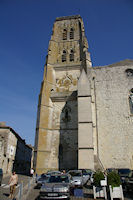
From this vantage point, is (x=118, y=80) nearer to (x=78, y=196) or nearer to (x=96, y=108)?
(x=96, y=108)

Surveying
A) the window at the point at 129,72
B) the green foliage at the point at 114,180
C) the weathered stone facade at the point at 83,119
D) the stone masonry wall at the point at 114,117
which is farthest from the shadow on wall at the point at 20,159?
the green foliage at the point at 114,180

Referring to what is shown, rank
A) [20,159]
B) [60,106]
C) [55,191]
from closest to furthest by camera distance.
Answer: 1. [55,191]
2. [60,106]
3. [20,159]

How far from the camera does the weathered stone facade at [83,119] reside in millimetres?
15930

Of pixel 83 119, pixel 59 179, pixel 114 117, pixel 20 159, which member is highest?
pixel 114 117

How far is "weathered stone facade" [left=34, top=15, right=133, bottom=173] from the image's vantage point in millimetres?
15930

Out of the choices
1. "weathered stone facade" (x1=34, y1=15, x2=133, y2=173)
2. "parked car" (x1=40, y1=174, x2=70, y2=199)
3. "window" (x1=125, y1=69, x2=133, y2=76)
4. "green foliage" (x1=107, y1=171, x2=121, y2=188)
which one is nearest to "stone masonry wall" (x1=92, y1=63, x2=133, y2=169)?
"weathered stone facade" (x1=34, y1=15, x2=133, y2=173)

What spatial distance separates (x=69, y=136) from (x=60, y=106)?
12.2ft

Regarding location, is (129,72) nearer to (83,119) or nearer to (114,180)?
(83,119)

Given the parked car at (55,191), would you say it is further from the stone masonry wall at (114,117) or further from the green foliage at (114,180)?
the stone masonry wall at (114,117)

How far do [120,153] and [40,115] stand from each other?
8.90 meters

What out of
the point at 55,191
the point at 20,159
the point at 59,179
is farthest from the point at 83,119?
the point at 20,159

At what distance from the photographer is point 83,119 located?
15742 mm

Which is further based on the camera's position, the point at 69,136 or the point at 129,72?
the point at 129,72

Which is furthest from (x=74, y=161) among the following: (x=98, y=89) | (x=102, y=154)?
(x=98, y=89)
